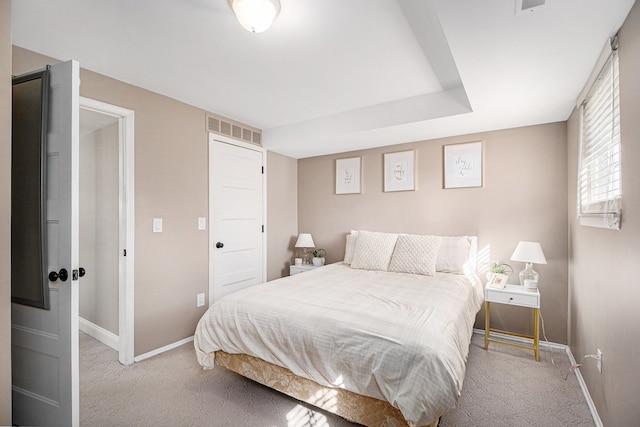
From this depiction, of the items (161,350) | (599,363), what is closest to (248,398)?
(161,350)

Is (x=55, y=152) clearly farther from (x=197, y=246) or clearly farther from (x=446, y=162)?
(x=446, y=162)

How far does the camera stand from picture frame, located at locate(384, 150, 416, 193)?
11.9ft

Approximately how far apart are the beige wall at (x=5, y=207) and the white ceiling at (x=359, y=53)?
39 cm

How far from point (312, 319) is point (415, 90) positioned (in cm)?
224

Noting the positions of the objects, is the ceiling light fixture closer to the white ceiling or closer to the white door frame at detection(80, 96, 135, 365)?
the white ceiling

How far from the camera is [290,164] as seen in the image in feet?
14.6

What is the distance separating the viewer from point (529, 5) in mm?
1332

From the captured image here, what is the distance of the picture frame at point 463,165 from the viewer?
3.24 metres

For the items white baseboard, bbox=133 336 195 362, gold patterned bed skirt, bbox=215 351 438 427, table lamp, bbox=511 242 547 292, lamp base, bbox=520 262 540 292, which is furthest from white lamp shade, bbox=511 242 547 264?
white baseboard, bbox=133 336 195 362

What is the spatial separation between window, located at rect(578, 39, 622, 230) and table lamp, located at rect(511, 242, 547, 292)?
48 centimetres

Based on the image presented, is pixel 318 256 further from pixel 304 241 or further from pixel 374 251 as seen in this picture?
pixel 374 251

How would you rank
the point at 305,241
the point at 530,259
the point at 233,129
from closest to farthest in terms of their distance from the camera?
the point at 530,259, the point at 233,129, the point at 305,241

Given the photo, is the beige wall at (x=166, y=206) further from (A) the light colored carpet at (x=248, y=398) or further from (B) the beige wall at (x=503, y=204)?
(B) the beige wall at (x=503, y=204)

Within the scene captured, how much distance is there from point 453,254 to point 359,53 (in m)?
2.19
